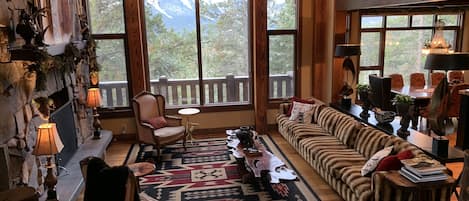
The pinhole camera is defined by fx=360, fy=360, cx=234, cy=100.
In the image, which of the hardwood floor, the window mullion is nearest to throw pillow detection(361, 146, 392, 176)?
the hardwood floor

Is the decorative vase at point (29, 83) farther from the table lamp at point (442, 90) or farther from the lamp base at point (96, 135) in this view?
the table lamp at point (442, 90)

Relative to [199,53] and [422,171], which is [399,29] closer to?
[199,53]

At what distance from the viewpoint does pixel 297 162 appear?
5516 mm

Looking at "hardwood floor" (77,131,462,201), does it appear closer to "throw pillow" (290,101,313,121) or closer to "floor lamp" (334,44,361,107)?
"throw pillow" (290,101,313,121)

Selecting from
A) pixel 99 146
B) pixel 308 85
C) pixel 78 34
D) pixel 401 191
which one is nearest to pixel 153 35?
pixel 78 34

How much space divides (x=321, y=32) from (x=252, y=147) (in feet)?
10.4

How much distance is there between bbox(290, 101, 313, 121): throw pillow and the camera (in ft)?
20.3

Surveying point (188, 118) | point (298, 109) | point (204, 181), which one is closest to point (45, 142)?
point (204, 181)

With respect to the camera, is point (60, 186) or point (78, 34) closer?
point (60, 186)

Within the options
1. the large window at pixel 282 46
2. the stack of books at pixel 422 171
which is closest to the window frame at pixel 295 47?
the large window at pixel 282 46

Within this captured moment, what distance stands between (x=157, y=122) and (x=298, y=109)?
7.98 feet

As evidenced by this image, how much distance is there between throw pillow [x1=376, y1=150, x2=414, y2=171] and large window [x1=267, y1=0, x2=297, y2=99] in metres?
3.80

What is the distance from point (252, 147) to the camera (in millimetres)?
4812

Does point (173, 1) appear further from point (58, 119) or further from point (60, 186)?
point (60, 186)
